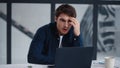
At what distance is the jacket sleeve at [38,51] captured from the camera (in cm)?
209

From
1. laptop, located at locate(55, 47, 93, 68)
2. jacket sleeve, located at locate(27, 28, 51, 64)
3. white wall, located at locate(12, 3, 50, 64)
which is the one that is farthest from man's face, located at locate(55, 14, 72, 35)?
white wall, located at locate(12, 3, 50, 64)

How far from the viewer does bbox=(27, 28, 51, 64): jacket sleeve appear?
209 cm

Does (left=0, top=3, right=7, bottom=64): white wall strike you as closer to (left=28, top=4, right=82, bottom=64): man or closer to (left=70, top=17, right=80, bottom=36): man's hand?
(left=28, top=4, right=82, bottom=64): man

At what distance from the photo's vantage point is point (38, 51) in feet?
7.19

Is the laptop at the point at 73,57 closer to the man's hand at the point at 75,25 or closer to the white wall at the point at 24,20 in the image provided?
the man's hand at the point at 75,25

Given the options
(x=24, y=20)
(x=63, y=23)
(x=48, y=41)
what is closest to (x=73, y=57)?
(x=63, y=23)

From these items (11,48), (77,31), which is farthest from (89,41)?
(77,31)

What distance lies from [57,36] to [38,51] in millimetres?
197

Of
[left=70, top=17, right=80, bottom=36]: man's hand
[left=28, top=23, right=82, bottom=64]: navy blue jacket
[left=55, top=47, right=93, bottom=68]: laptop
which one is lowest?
[left=55, top=47, right=93, bottom=68]: laptop

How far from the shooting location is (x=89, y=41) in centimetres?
457

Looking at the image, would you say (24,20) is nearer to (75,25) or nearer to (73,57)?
(75,25)

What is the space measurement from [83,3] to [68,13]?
7.67ft

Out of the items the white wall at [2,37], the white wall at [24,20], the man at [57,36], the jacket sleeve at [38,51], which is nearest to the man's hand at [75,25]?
the man at [57,36]

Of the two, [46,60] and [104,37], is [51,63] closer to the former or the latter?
[46,60]
